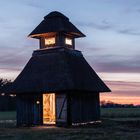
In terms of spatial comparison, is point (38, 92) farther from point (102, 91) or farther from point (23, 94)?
point (102, 91)

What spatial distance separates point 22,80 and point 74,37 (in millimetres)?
6343

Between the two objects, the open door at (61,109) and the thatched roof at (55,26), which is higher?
the thatched roof at (55,26)

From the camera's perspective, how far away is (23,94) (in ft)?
128

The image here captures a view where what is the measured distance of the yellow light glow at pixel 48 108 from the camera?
39.5m

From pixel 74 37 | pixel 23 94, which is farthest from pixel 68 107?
pixel 74 37

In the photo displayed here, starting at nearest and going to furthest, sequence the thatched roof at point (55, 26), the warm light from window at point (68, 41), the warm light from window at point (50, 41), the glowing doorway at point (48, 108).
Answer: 1. the glowing doorway at point (48, 108)
2. the thatched roof at point (55, 26)
3. the warm light from window at point (50, 41)
4. the warm light from window at point (68, 41)

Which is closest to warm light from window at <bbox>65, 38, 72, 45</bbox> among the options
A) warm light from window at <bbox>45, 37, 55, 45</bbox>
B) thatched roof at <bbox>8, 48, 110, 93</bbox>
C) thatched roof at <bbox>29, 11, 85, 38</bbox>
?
thatched roof at <bbox>29, 11, 85, 38</bbox>

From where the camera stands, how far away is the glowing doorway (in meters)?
39.5

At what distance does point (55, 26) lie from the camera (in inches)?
1569

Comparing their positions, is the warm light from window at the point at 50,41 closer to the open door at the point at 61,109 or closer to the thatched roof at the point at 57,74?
the thatched roof at the point at 57,74

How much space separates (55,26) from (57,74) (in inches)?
186

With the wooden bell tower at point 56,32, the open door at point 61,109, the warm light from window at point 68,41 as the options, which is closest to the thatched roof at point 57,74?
the wooden bell tower at point 56,32

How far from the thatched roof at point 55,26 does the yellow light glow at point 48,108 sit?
5518 mm

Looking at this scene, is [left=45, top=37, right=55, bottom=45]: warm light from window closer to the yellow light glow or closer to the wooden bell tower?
the wooden bell tower
